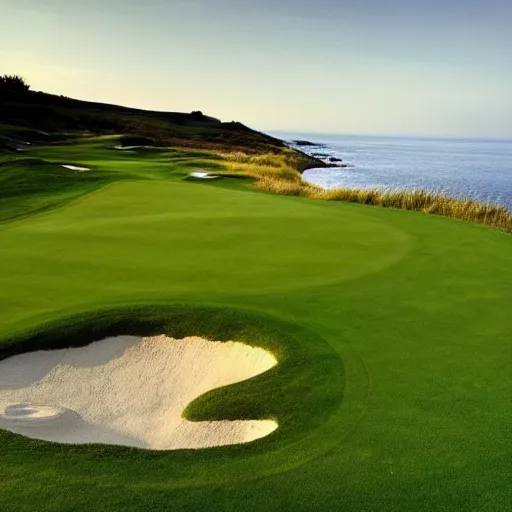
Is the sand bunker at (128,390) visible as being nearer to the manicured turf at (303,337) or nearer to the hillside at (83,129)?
the manicured turf at (303,337)

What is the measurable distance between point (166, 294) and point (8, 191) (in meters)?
12.9

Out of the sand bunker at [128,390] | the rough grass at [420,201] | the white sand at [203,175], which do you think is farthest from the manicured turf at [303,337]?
the white sand at [203,175]

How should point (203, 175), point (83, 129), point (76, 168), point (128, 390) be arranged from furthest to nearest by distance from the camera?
point (83, 129) → point (203, 175) → point (76, 168) → point (128, 390)

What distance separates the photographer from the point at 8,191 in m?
18.8

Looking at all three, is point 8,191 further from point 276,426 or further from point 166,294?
point 276,426

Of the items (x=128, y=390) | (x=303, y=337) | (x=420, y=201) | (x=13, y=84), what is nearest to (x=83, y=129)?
(x=13, y=84)

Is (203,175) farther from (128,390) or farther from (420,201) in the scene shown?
(128,390)

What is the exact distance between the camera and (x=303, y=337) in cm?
687

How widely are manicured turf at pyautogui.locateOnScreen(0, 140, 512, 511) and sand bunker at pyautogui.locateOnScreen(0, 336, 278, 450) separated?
0.24 m

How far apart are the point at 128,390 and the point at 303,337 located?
2229 millimetres

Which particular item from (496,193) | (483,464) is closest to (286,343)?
(483,464)

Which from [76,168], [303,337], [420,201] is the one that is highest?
[303,337]

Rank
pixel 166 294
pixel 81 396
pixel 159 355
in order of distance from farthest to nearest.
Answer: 1. pixel 166 294
2. pixel 159 355
3. pixel 81 396

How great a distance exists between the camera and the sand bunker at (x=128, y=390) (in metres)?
5.61
